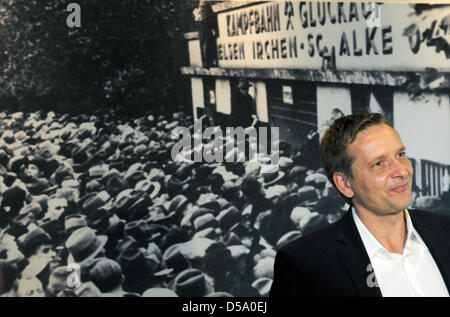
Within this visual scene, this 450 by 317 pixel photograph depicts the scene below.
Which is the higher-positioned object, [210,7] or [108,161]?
[210,7]

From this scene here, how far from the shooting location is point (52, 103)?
314 centimetres

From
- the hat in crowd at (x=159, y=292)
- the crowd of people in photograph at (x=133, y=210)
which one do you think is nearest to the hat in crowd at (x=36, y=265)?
the crowd of people in photograph at (x=133, y=210)

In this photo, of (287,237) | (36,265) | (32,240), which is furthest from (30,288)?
(287,237)

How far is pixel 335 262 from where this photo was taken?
1665mm

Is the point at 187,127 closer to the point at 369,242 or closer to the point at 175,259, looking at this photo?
the point at 175,259

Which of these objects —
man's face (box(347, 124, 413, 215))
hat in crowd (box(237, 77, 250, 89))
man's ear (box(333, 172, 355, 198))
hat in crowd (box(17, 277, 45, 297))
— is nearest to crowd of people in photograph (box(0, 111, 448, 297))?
hat in crowd (box(17, 277, 45, 297))

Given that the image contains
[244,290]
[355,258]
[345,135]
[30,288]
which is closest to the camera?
[355,258]

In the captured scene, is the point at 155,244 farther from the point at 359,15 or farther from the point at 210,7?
the point at 359,15

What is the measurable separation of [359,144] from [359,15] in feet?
5.79

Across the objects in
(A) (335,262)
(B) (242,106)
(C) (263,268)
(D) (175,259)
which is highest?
(B) (242,106)

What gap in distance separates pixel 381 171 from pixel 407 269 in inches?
11.8
